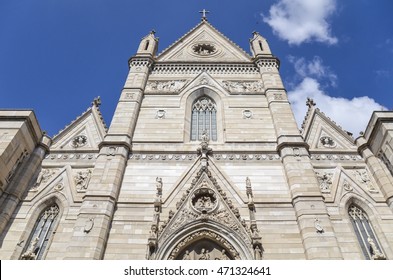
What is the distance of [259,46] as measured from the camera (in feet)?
66.5

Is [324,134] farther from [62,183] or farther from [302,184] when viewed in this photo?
[62,183]

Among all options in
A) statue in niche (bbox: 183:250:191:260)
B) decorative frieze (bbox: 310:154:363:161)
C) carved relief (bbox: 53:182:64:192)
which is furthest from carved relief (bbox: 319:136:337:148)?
carved relief (bbox: 53:182:64:192)

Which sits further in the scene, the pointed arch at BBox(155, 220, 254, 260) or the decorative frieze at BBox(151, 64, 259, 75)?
the decorative frieze at BBox(151, 64, 259, 75)

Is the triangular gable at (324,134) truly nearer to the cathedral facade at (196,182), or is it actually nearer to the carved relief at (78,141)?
→ the cathedral facade at (196,182)

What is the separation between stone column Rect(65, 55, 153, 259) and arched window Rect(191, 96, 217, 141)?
3115 millimetres

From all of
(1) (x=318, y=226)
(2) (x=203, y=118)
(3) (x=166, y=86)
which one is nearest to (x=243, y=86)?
(2) (x=203, y=118)

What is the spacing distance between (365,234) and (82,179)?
11687mm

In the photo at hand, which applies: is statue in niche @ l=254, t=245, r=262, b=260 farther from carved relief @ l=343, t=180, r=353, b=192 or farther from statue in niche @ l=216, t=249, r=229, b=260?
carved relief @ l=343, t=180, r=353, b=192

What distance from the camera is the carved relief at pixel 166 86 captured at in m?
17.0

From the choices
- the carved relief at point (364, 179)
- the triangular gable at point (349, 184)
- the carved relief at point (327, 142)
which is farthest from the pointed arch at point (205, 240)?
the carved relief at point (327, 142)

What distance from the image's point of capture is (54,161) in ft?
44.5

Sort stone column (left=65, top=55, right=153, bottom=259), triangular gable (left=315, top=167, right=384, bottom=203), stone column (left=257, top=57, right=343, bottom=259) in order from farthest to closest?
1. triangular gable (left=315, top=167, right=384, bottom=203)
2. stone column (left=65, top=55, right=153, bottom=259)
3. stone column (left=257, top=57, right=343, bottom=259)

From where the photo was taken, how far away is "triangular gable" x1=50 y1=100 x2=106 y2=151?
47.0ft
